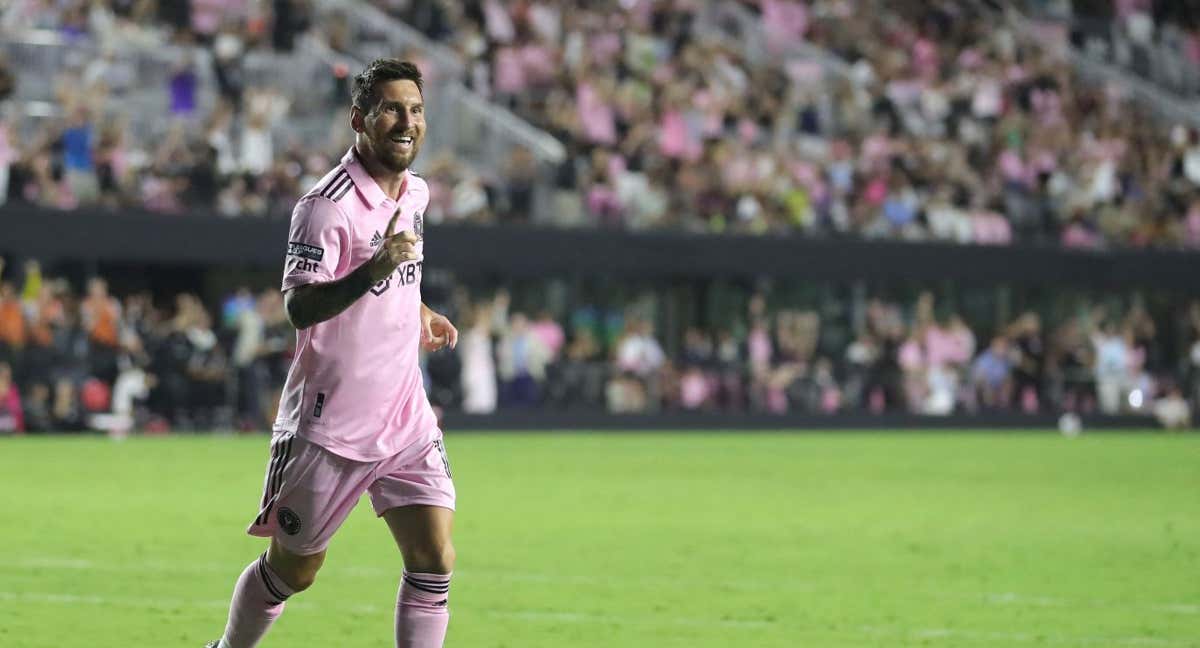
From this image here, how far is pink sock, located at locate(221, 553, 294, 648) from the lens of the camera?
6547 mm

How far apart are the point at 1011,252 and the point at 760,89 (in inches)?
204

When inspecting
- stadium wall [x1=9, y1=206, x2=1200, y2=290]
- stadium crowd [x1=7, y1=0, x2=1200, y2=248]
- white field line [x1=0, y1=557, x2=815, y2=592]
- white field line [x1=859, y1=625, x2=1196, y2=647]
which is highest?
stadium crowd [x1=7, y1=0, x2=1200, y2=248]

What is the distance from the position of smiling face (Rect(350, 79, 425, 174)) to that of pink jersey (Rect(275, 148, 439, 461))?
112 mm

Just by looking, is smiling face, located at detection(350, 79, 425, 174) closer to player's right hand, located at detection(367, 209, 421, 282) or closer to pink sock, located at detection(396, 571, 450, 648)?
player's right hand, located at detection(367, 209, 421, 282)

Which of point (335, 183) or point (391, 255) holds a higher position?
point (335, 183)

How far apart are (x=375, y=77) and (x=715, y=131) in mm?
26082

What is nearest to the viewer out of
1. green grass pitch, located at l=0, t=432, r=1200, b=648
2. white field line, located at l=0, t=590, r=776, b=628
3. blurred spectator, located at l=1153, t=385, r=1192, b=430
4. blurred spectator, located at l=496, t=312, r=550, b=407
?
green grass pitch, located at l=0, t=432, r=1200, b=648

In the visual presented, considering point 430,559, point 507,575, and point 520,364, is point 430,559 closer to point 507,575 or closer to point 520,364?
point 507,575

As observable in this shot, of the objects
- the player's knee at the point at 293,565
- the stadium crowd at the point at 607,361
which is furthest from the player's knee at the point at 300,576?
the stadium crowd at the point at 607,361

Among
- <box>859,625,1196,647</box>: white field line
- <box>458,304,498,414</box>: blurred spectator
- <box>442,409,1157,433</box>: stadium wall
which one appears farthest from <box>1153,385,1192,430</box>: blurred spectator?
<box>859,625,1196,647</box>: white field line

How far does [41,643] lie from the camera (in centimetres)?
836

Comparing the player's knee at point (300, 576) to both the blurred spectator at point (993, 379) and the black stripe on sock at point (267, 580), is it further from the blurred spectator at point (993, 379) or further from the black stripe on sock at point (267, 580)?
the blurred spectator at point (993, 379)

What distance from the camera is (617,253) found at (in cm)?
3084

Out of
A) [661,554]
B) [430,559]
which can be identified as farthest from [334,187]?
[661,554]
